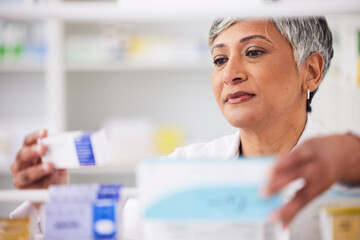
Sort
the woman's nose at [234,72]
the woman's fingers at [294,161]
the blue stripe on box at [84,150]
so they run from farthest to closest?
1. the woman's nose at [234,72]
2. the blue stripe on box at [84,150]
3. the woman's fingers at [294,161]

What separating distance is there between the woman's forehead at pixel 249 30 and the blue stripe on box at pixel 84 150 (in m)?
0.50

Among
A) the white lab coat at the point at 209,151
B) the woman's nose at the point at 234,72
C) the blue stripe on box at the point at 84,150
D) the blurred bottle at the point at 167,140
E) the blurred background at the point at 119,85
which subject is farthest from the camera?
the blurred bottle at the point at 167,140

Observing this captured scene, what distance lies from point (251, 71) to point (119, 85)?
2212mm

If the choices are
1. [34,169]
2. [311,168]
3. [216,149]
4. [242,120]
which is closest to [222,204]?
[311,168]

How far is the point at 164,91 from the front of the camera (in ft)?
10.4

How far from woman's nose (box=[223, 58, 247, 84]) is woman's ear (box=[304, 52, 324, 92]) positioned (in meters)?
0.21

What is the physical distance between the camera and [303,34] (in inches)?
42.3

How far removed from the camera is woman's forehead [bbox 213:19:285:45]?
3.38 ft

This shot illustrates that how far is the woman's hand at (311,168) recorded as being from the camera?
1.91ft

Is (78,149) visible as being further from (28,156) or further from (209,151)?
(209,151)

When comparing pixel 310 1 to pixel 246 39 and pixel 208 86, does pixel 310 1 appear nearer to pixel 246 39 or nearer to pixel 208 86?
pixel 246 39

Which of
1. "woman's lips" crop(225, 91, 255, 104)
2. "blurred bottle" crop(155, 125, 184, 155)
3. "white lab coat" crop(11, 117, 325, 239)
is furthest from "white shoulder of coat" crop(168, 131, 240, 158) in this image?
"blurred bottle" crop(155, 125, 184, 155)

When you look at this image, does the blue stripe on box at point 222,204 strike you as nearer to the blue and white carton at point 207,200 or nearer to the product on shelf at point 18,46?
the blue and white carton at point 207,200

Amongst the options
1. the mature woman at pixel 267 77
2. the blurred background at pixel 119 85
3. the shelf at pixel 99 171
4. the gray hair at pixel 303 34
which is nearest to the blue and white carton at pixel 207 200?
the mature woman at pixel 267 77
